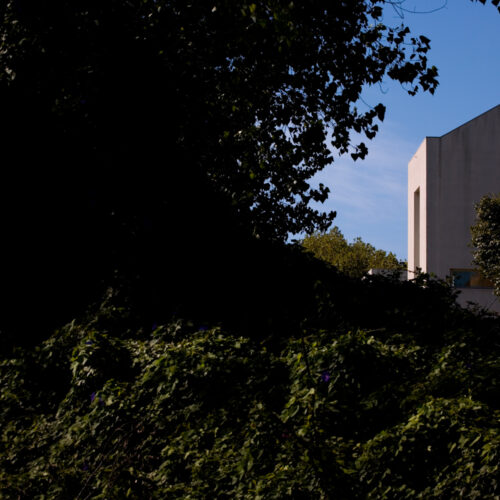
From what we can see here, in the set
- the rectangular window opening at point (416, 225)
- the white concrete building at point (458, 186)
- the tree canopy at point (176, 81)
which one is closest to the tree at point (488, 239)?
the white concrete building at point (458, 186)

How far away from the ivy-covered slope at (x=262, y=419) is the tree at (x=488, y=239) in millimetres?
26910

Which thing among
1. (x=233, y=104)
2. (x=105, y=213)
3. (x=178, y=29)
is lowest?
(x=105, y=213)

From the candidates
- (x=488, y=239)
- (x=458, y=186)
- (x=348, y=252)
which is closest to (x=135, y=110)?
(x=488, y=239)

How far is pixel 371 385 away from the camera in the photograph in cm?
511

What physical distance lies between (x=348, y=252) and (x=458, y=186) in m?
18.5

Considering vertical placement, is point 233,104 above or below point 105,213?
above

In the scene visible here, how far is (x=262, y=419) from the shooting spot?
4.64 metres

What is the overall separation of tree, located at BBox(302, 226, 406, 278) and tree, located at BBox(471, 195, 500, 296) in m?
20.2

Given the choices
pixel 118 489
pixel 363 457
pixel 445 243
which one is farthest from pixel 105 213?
pixel 445 243

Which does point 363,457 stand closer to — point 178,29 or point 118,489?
point 118,489

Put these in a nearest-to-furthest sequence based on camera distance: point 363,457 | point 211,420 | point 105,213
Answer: point 363,457 → point 211,420 → point 105,213

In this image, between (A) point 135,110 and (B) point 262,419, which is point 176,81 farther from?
(B) point 262,419

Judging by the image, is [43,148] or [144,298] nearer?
[144,298]

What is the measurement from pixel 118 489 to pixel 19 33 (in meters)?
8.18
